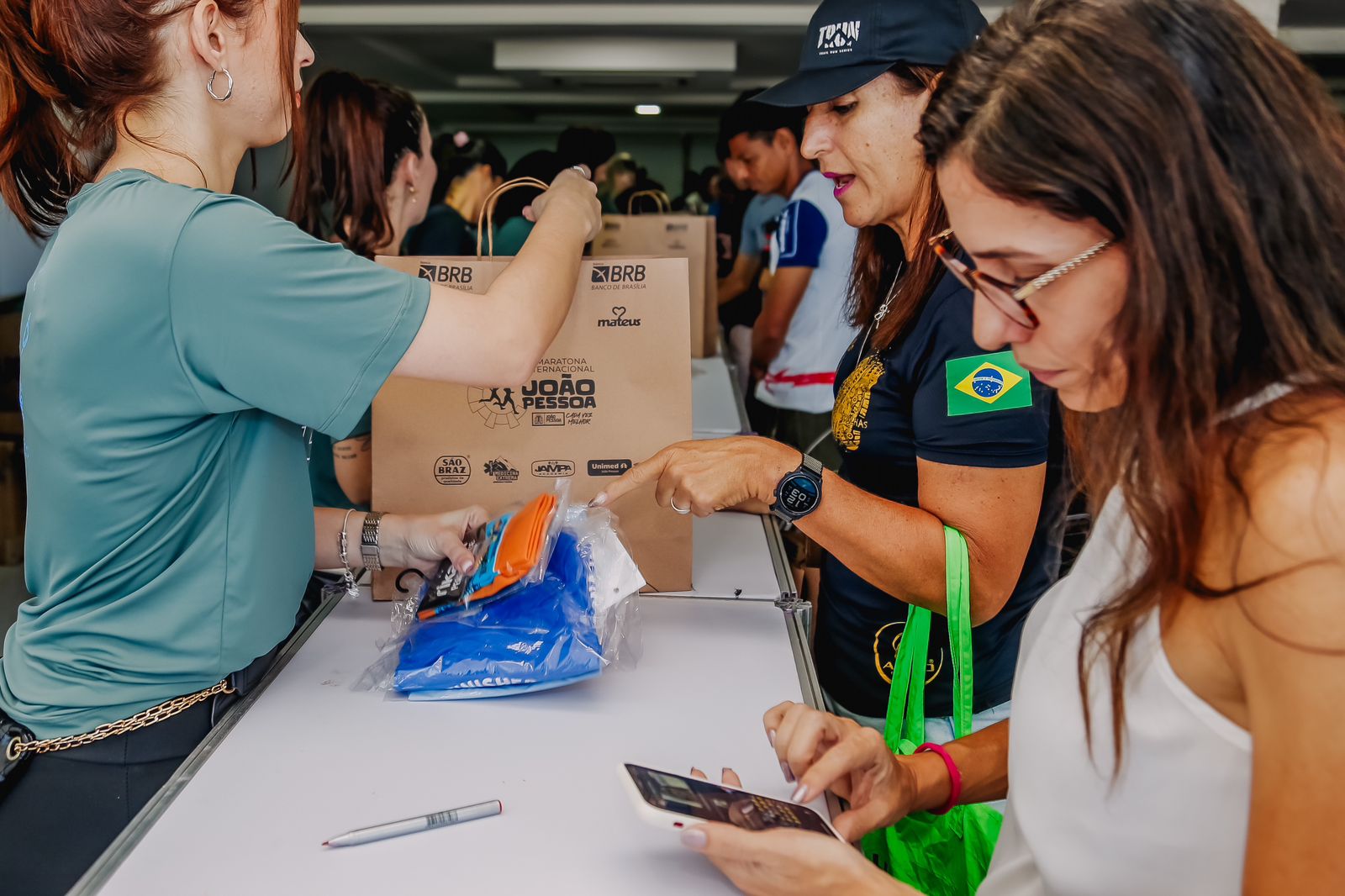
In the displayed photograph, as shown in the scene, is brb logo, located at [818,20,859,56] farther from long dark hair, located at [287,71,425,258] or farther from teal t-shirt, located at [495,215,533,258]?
teal t-shirt, located at [495,215,533,258]

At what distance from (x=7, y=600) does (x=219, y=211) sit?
2380 millimetres

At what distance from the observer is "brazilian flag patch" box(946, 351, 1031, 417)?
1209 millimetres

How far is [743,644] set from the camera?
1.42m

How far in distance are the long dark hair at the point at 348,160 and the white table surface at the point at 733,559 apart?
951 mm

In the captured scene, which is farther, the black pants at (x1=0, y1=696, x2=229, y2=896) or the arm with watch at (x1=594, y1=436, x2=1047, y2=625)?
the arm with watch at (x1=594, y1=436, x2=1047, y2=625)

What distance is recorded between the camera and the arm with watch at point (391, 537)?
1.45 meters

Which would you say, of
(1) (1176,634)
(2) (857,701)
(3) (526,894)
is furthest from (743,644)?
(1) (1176,634)

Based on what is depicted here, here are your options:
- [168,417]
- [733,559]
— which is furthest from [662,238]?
[168,417]

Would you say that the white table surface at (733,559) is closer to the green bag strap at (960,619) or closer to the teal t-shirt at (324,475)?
the green bag strap at (960,619)

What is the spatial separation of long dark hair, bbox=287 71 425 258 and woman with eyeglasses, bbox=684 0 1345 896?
166 centimetres

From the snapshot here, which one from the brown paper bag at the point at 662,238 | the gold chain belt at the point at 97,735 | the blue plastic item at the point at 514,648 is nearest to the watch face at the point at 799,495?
the blue plastic item at the point at 514,648

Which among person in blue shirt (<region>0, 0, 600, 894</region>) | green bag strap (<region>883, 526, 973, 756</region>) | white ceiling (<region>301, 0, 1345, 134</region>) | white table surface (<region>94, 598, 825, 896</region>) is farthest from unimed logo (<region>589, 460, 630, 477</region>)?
white ceiling (<region>301, 0, 1345, 134</region>)

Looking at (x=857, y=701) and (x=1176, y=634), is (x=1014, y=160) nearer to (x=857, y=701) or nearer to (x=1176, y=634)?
(x=1176, y=634)

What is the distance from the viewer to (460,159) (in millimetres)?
5750
